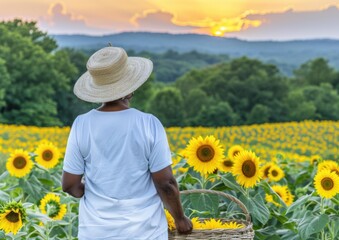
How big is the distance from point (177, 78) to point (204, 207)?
1245 inches

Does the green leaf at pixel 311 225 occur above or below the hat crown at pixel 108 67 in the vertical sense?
below

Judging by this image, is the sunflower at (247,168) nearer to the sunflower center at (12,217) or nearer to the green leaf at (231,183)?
the green leaf at (231,183)

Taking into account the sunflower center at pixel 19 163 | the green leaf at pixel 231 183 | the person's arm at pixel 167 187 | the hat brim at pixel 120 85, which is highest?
the hat brim at pixel 120 85

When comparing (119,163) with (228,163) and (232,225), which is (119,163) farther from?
(228,163)

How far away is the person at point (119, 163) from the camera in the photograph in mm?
3398

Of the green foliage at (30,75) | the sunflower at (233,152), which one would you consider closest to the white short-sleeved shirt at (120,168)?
the sunflower at (233,152)

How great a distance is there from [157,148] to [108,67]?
44cm

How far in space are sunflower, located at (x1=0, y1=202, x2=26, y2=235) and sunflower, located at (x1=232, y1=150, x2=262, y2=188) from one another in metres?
1.30

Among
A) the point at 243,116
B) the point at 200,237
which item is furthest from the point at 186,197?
the point at 243,116

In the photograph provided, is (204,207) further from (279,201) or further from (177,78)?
(177,78)

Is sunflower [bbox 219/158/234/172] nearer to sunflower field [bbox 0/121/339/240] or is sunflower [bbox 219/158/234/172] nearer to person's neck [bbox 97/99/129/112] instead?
sunflower field [bbox 0/121/339/240]

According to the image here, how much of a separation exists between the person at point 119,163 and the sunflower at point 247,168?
42.3 inches

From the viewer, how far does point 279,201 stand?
5.03 metres

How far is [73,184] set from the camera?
3.55 meters
